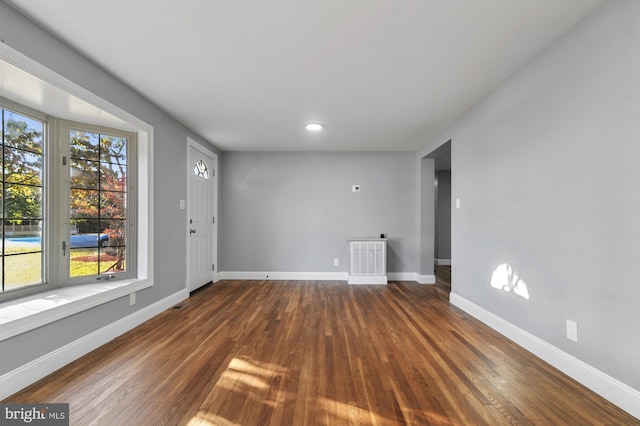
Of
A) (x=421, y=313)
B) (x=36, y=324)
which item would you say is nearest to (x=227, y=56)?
(x=36, y=324)

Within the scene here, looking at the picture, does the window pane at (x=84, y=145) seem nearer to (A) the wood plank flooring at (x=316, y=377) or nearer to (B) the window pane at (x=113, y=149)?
(B) the window pane at (x=113, y=149)

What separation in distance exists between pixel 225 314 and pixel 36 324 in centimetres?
168

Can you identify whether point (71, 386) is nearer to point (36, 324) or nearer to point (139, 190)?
point (36, 324)

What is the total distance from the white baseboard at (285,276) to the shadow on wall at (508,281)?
282 centimetres

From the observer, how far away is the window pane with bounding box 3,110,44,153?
2.16 metres

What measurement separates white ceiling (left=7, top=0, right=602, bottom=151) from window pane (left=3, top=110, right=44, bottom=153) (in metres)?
0.79

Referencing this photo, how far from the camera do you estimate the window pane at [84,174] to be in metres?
2.63

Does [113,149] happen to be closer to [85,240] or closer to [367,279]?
[85,240]

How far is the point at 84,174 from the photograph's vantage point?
2.71 meters

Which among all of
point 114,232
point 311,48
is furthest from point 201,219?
point 311,48

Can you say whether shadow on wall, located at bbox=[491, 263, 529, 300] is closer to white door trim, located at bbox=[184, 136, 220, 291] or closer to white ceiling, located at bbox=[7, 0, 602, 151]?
white ceiling, located at bbox=[7, 0, 602, 151]

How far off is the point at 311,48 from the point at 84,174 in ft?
8.23

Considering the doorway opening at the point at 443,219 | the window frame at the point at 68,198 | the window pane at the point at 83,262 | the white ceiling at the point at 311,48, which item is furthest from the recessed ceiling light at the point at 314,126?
the doorway opening at the point at 443,219

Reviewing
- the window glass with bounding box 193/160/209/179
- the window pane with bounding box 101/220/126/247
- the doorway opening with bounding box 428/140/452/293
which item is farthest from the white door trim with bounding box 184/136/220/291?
the doorway opening with bounding box 428/140/452/293
